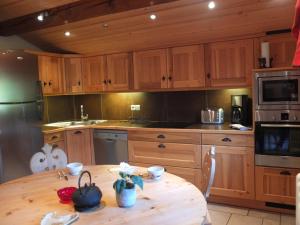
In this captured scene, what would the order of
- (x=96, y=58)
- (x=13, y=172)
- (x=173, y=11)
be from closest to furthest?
(x=173, y=11) < (x=13, y=172) < (x=96, y=58)

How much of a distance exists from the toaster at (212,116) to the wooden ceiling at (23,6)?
83.3 inches

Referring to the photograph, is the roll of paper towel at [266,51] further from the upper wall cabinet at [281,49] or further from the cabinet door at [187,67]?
the cabinet door at [187,67]

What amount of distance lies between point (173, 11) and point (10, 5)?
1.97 meters

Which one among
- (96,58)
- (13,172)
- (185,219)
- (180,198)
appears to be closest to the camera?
(185,219)

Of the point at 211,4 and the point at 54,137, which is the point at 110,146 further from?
the point at 211,4

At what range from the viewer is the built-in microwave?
9.00 feet

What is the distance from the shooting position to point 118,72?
4.03 metres

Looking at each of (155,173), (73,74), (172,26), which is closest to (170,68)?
(172,26)

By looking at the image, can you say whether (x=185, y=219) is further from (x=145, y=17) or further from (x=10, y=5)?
(x=10, y=5)

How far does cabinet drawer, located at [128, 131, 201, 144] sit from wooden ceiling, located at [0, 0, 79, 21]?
1.75m

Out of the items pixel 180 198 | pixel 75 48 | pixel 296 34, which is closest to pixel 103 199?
pixel 180 198

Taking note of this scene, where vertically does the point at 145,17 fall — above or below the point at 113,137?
above

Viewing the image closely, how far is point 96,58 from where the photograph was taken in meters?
4.18

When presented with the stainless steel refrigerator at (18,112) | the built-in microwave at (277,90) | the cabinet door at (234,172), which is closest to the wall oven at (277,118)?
the built-in microwave at (277,90)
